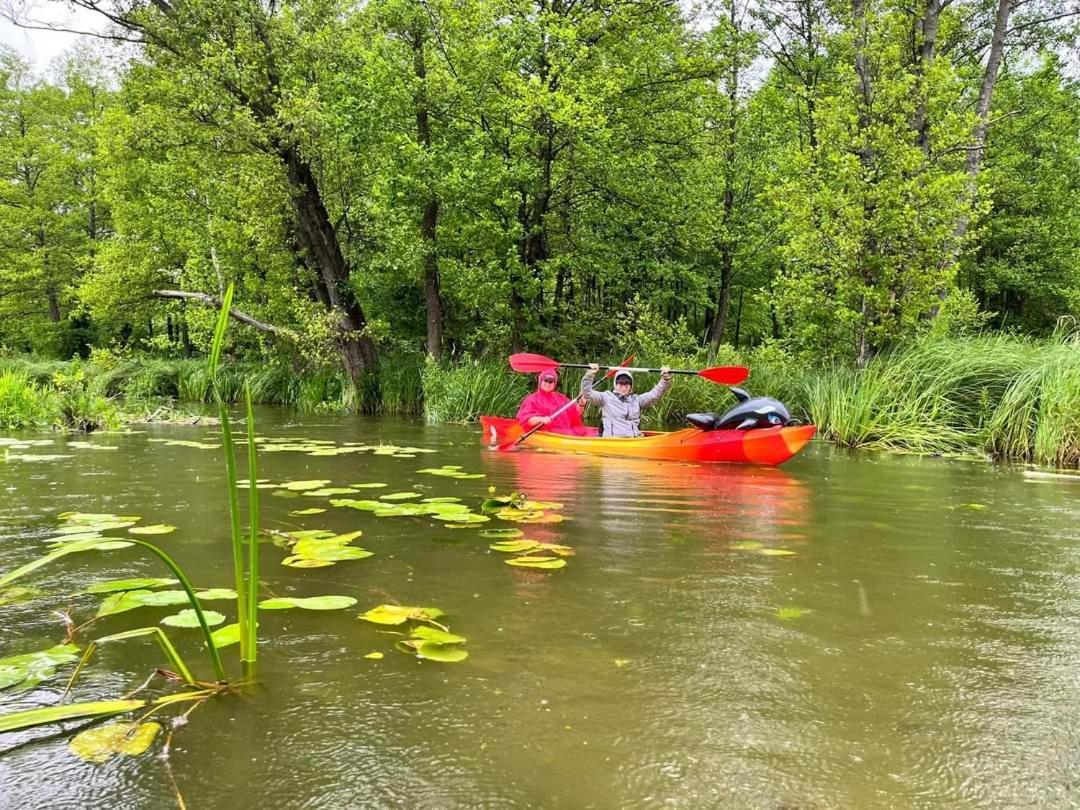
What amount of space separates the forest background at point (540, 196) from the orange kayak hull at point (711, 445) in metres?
2.71

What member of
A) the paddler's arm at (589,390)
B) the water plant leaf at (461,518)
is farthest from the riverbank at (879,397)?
the paddler's arm at (589,390)

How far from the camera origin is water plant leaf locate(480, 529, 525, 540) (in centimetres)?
407

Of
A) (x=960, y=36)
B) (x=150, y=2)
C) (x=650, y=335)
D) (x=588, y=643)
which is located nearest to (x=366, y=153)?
(x=150, y=2)

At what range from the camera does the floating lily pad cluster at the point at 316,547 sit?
3.48 meters

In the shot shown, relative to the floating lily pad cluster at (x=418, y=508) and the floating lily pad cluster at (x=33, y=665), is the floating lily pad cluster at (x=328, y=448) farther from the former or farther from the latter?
the floating lily pad cluster at (x=33, y=665)

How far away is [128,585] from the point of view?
9.93 feet

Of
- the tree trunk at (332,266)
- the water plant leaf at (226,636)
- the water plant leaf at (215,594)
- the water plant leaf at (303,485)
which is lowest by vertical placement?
the water plant leaf at (303,485)

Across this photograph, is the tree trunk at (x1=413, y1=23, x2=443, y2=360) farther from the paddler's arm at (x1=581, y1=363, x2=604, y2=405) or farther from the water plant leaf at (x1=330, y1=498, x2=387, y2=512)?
the water plant leaf at (x1=330, y1=498, x2=387, y2=512)

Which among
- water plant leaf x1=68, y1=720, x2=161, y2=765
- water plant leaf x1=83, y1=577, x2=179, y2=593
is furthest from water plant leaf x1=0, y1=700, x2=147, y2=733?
water plant leaf x1=83, y1=577, x2=179, y2=593

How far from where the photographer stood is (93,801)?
1635 mm

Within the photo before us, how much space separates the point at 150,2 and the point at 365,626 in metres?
14.5

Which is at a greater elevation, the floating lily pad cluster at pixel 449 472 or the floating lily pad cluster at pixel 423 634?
the floating lily pad cluster at pixel 423 634

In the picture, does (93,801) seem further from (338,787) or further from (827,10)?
(827,10)

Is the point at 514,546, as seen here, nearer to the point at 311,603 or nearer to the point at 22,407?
the point at 311,603
